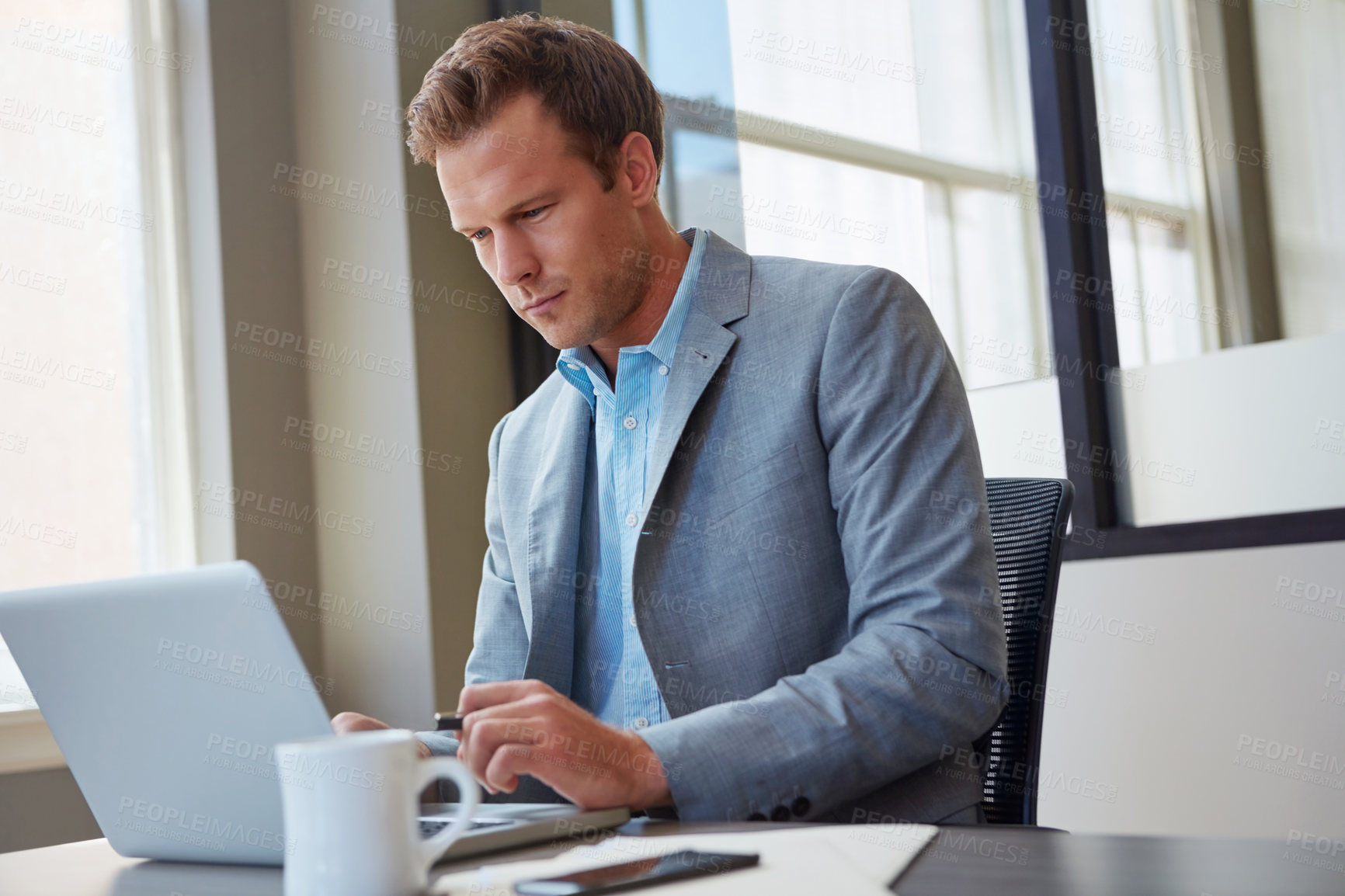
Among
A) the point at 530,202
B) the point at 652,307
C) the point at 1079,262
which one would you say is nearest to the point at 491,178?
the point at 530,202

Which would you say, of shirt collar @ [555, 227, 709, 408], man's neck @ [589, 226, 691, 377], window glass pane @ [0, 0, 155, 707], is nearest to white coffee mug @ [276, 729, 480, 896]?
shirt collar @ [555, 227, 709, 408]

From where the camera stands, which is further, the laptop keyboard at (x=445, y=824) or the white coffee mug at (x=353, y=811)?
the laptop keyboard at (x=445, y=824)

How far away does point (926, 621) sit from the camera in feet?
3.58

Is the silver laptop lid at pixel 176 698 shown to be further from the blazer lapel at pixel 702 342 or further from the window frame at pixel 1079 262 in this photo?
the window frame at pixel 1079 262

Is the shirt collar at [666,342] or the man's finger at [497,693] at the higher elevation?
the shirt collar at [666,342]

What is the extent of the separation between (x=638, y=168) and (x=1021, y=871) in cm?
111

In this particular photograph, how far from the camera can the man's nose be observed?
145 centimetres

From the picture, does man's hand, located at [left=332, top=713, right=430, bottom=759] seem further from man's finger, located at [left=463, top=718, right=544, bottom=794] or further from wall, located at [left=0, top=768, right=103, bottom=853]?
wall, located at [left=0, top=768, right=103, bottom=853]

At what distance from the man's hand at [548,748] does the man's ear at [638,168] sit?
2.66 ft

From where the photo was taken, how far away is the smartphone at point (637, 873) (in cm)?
67

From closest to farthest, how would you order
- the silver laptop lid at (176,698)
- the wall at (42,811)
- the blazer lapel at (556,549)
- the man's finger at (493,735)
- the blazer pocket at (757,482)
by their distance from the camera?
the silver laptop lid at (176,698) → the man's finger at (493,735) → the blazer pocket at (757,482) → the blazer lapel at (556,549) → the wall at (42,811)

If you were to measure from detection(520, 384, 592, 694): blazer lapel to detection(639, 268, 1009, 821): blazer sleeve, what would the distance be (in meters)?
0.31

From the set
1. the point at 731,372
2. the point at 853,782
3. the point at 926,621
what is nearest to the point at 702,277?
the point at 731,372

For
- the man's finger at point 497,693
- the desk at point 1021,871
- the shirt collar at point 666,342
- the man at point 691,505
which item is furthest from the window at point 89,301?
the man's finger at point 497,693
